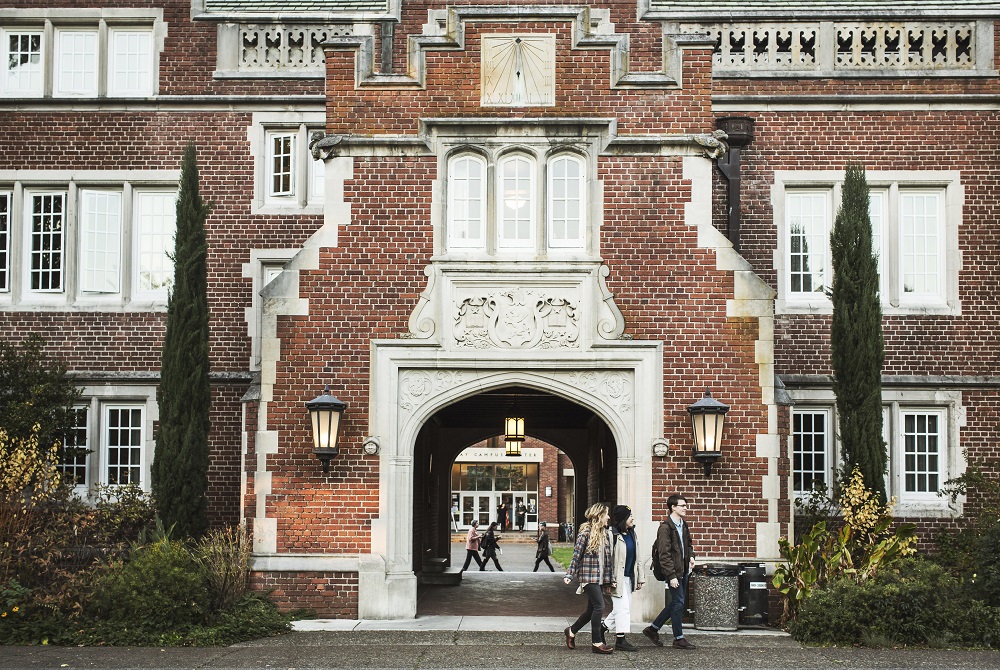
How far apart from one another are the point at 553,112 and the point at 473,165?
134 cm

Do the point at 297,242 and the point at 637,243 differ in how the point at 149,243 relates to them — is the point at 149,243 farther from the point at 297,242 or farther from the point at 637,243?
the point at 637,243

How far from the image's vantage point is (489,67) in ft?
55.3

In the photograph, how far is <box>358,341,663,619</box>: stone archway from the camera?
16.4m

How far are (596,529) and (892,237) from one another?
9.17 m

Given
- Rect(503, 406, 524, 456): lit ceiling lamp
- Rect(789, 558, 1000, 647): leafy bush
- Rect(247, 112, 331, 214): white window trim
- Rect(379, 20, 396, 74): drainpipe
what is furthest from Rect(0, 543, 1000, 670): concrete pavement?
Rect(379, 20, 396, 74): drainpipe

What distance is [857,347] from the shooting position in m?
17.3

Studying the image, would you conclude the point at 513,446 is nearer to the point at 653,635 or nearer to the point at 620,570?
the point at 653,635

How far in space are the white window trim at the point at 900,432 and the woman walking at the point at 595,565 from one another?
720cm

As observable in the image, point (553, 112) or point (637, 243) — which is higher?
point (553, 112)

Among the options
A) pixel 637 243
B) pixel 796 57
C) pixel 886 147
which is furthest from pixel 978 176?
pixel 637 243

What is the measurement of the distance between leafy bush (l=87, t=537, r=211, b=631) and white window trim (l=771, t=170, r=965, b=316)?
10.5 m

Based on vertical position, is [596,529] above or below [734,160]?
below

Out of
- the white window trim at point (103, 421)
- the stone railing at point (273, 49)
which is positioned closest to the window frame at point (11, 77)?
the stone railing at point (273, 49)

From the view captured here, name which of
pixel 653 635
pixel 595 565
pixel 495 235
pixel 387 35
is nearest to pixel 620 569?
pixel 595 565
